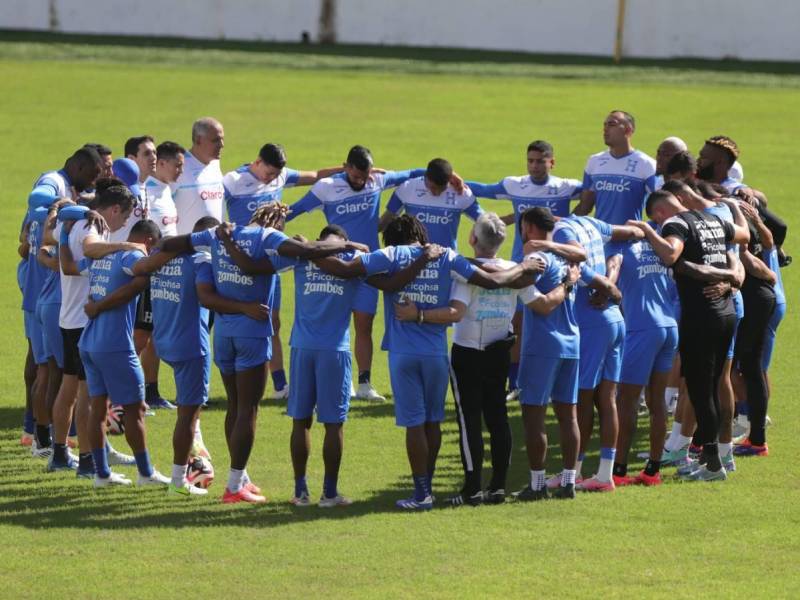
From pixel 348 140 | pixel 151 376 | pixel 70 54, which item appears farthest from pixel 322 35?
pixel 151 376

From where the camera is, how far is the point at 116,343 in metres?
10.5

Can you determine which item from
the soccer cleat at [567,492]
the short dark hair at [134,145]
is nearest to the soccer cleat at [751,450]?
the soccer cleat at [567,492]

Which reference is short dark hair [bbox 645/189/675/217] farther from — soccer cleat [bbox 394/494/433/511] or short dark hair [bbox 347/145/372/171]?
short dark hair [bbox 347/145/372/171]

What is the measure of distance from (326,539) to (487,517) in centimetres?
119

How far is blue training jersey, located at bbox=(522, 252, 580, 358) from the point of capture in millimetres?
10234

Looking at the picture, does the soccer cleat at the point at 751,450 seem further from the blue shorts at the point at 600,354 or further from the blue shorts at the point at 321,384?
the blue shorts at the point at 321,384

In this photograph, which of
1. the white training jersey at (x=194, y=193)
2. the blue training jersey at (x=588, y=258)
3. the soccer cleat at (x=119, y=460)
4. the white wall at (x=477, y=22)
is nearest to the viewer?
the blue training jersey at (x=588, y=258)

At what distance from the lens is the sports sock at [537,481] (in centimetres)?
1040

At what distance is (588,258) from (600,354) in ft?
2.31

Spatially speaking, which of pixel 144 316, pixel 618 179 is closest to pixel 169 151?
pixel 144 316

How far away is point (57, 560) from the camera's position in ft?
29.6

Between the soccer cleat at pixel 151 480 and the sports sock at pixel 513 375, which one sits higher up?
the soccer cleat at pixel 151 480

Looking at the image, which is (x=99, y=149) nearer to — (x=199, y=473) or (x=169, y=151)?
(x=169, y=151)

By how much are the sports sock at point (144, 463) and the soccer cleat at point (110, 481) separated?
146mm
